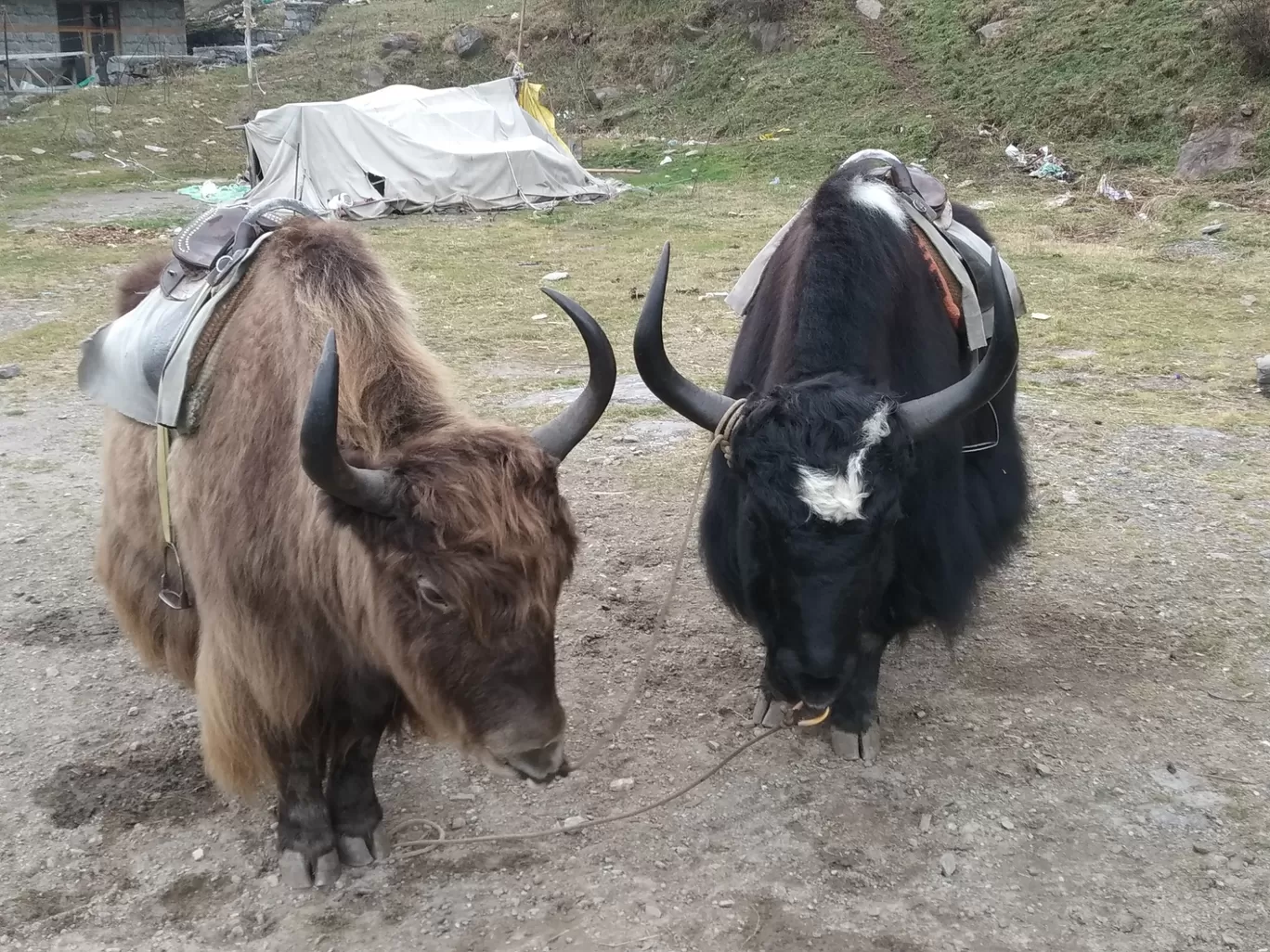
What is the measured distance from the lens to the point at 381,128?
1511 centimetres

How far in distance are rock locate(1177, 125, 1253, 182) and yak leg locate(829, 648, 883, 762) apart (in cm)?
1254

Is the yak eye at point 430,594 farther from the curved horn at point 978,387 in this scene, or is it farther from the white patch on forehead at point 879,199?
the white patch on forehead at point 879,199

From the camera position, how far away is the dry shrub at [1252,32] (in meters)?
14.0

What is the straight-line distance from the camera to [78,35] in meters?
26.7

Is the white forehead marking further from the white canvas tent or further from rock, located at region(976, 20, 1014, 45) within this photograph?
rock, located at region(976, 20, 1014, 45)

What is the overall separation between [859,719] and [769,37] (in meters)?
21.8

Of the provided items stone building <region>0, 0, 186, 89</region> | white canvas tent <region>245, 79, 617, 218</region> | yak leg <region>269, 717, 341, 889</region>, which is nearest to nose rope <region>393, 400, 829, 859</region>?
yak leg <region>269, 717, 341, 889</region>

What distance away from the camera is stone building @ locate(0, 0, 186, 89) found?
2464 centimetres

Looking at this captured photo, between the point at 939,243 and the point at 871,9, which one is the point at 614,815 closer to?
the point at 939,243

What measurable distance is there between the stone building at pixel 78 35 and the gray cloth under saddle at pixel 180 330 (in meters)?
25.1

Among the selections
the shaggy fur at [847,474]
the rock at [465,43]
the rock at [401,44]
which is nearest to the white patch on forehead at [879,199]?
the shaggy fur at [847,474]

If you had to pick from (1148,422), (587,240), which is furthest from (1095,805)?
(587,240)

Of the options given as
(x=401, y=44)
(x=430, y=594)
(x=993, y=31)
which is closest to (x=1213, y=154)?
(x=993, y=31)

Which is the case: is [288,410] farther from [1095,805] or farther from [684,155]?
[684,155]
